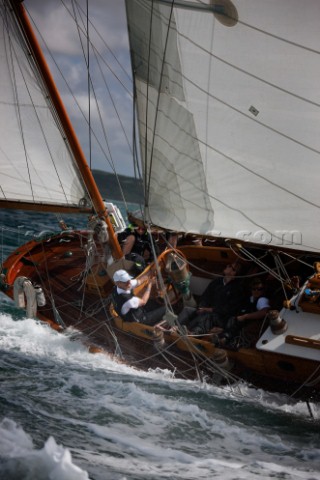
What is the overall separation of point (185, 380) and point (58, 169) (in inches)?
190

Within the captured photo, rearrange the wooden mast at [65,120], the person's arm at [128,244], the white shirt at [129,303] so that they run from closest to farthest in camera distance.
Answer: the white shirt at [129,303] < the wooden mast at [65,120] < the person's arm at [128,244]

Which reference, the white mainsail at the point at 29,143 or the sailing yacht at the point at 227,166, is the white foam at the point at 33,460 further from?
the white mainsail at the point at 29,143

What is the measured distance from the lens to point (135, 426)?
20.4 feet

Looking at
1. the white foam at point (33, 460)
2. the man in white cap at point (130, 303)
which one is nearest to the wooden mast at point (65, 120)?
the man in white cap at point (130, 303)

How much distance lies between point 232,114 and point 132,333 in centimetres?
320

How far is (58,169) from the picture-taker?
33.6 ft

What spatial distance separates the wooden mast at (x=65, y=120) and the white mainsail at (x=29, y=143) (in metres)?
0.40

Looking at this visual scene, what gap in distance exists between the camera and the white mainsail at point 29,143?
31.4ft

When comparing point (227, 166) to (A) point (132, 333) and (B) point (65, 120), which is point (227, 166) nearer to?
(A) point (132, 333)

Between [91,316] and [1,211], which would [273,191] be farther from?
[1,211]

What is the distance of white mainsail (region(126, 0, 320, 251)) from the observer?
19.4 ft

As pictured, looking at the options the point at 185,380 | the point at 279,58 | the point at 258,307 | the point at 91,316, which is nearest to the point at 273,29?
the point at 279,58

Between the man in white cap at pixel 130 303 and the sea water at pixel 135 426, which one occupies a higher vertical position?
the man in white cap at pixel 130 303

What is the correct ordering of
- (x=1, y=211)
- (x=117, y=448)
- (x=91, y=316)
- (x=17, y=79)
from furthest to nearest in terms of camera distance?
(x=1, y=211) < (x=17, y=79) < (x=91, y=316) < (x=117, y=448)
